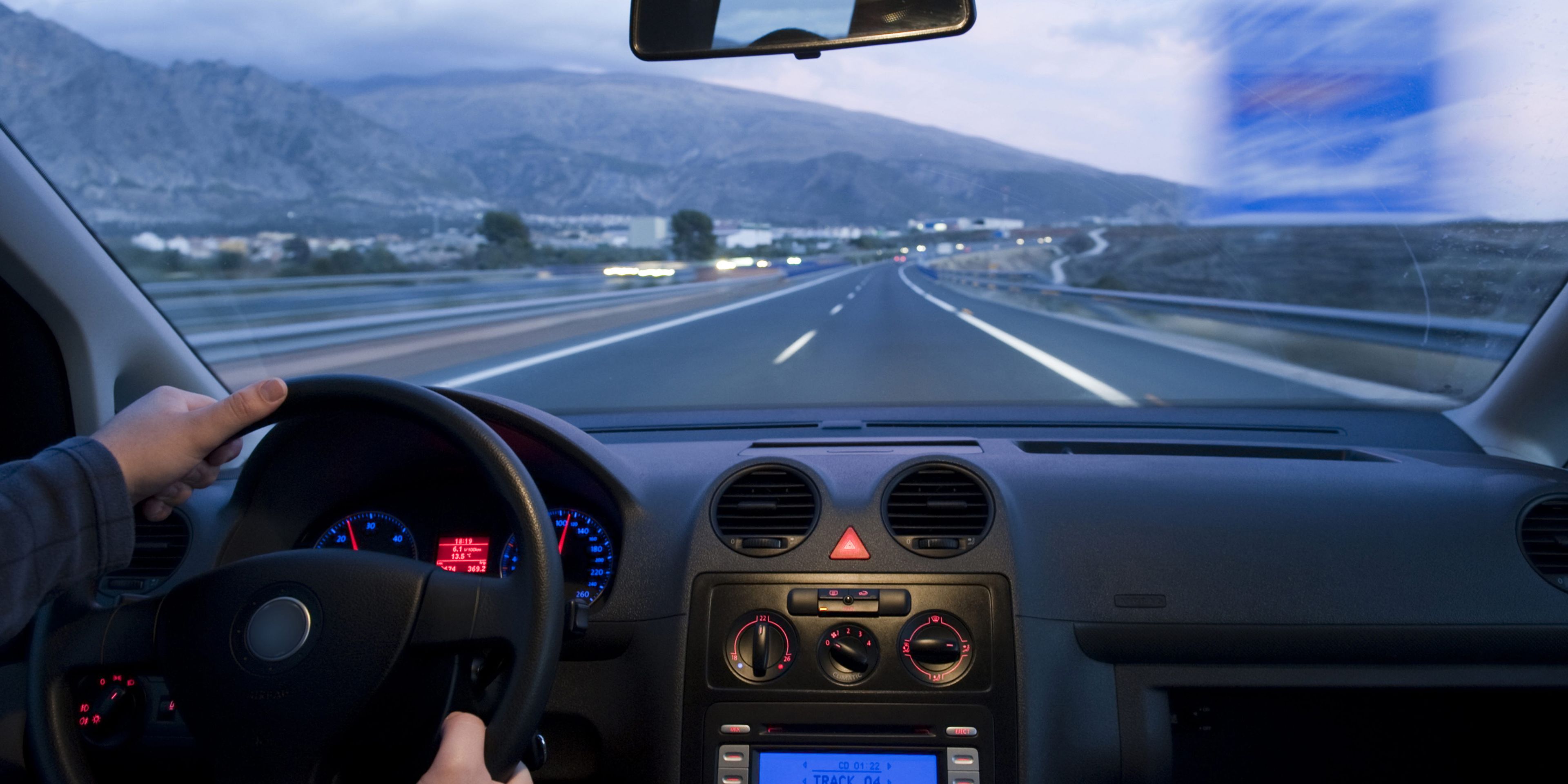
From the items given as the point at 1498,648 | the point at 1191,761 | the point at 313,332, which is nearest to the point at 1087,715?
the point at 1191,761

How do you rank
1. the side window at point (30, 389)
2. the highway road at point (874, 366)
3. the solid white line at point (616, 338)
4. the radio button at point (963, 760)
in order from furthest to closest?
the solid white line at point (616, 338), the highway road at point (874, 366), the side window at point (30, 389), the radio button at point (963, 760)

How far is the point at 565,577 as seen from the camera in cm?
308

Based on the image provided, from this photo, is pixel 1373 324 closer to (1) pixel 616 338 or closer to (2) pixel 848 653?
(2) pixel 848 653

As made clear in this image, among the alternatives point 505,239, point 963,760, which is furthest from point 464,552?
point 505,239

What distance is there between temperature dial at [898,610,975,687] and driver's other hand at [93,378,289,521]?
1.70 m

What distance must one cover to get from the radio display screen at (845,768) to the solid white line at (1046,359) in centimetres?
196

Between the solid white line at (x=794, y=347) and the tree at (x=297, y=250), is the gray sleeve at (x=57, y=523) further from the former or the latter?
the solid white line at (x=794, y=347)

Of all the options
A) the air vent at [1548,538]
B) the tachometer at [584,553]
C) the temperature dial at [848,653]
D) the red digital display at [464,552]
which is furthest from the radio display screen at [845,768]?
the air vent at [1548,538]

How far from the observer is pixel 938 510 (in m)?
3.10

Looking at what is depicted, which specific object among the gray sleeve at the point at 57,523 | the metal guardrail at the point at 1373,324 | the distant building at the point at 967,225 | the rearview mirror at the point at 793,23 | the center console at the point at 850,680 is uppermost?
the rearview mirror at the point at 793,23

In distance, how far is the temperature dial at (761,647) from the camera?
2.97m

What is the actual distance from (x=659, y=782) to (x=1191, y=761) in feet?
5.49

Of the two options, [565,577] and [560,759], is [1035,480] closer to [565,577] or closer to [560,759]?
[565,577]

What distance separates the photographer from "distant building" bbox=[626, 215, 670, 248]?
522 cm
